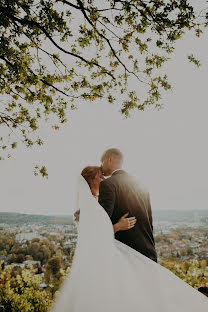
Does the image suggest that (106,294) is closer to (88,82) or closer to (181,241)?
(88,82)

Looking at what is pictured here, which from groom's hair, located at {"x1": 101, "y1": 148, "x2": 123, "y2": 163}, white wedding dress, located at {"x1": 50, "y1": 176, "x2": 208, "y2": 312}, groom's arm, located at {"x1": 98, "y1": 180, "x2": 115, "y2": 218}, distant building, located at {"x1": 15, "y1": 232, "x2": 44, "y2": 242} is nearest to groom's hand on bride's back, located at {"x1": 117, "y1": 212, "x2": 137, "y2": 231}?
groom's arm, located at {"x1": 98, "y1": 180, "x2": 115, "y2": 218}

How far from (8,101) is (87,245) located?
5415mm

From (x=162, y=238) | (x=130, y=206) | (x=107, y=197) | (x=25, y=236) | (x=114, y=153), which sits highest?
(x=114, y=153)

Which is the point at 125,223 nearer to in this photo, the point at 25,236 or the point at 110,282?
the point at 110,282

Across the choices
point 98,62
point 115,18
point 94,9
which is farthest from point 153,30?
point 98,62

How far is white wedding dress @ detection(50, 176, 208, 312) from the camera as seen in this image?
1.40 m

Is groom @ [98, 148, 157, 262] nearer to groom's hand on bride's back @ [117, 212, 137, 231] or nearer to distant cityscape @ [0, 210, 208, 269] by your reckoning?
groom's hand on bride's back @ [117, 212, 137, 231]

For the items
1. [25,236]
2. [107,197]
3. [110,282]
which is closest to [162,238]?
[107,197]

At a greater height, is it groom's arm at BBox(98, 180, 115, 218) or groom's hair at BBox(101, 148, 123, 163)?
groom's hair at BBox(101, 148, 123, 163)

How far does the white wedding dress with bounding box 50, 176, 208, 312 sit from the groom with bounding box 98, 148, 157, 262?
32 cm

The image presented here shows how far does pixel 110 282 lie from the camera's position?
5.03 ft

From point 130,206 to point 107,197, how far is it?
1.24 ft

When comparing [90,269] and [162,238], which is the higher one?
[90,269]

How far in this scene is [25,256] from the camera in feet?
21.7
